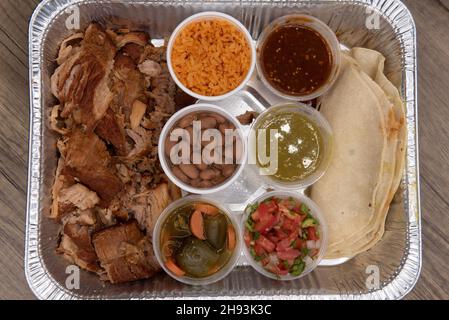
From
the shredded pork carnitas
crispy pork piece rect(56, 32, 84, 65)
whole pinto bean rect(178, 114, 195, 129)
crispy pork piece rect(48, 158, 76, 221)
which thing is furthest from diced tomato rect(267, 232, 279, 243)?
crispy pork piece rect(56, 32, 84, 65)

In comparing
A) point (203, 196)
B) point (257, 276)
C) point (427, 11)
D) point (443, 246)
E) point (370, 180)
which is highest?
point (427, 11)

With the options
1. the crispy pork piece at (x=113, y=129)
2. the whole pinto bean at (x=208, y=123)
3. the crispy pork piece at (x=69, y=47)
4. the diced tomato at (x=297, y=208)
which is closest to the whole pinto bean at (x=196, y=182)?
the whole pinto bean at (x=208, y=123)

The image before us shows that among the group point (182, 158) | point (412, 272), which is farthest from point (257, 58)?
point (412, 272)

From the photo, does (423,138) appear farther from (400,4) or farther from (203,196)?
(203,196)

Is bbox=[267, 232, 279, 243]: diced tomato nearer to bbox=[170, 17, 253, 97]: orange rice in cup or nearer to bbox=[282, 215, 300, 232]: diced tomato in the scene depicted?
bbox=[282, 215, 300, 232]: diced tomato

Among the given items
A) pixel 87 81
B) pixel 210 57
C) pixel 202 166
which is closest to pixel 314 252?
pixel 202 166
